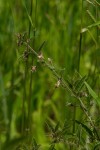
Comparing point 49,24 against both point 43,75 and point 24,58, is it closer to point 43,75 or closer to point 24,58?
point 43,75

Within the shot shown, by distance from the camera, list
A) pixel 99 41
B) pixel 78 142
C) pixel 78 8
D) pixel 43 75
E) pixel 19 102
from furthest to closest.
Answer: pixel 78 8
pixel 43 75
pixel 19 102
pixel 99 41
pixel 78 142

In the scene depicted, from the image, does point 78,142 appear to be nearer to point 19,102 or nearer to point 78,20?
point 19,102

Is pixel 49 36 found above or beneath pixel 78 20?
beneath

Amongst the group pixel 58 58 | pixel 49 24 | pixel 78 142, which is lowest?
pixel 78 142

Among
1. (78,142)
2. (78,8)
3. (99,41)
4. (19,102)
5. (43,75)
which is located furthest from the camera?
(78,8)

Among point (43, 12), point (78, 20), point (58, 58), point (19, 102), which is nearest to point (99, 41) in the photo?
point (19, 102)

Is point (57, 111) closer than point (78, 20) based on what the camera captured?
Yes

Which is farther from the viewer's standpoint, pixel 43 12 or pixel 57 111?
pixel 43 12

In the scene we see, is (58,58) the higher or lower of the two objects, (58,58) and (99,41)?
the higher

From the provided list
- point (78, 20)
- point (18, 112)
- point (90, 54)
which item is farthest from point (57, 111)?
point (78, 20)
